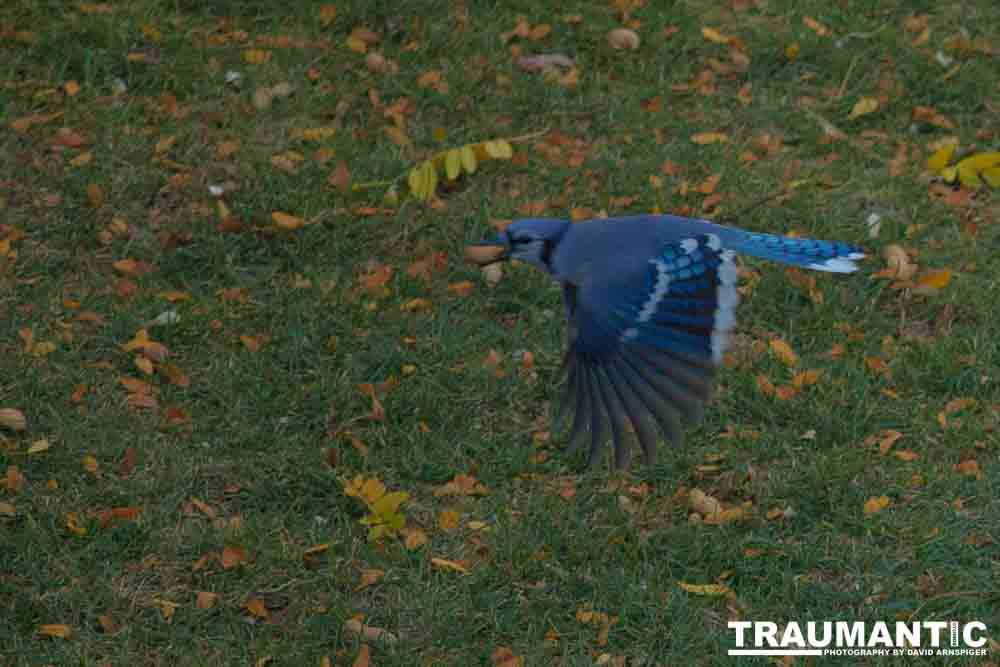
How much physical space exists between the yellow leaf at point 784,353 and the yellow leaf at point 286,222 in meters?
1.55

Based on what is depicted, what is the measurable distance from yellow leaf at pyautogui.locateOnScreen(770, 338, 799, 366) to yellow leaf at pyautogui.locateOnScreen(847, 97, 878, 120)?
4.61 feet

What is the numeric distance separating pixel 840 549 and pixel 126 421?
1.94 m

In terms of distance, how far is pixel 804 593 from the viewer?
12.3ft

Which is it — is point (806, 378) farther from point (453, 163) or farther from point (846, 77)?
point (846, 77)

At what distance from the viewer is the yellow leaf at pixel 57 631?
11.8ft

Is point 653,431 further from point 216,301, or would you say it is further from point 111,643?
point 216,301

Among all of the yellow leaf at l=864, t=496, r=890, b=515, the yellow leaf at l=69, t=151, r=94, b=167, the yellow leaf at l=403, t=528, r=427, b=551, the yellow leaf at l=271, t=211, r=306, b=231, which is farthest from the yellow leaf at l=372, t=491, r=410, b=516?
the yellow leaf at l=69, t=151, r=94, b=167

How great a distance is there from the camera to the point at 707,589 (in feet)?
12.3

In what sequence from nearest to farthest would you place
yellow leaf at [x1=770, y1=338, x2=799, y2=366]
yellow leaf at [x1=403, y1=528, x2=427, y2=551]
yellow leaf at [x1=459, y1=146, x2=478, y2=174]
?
yellow leaf at [x1=403, y1=528, x2=427, y2=551]
yellow leaf at [x1=770, y1=338, x2=799, y2=366]
yellow leaf at [x1=459, y1=146, x2=478, y2=174]

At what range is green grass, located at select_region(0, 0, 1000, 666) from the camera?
12.3 feet

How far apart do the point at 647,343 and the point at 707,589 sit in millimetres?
613

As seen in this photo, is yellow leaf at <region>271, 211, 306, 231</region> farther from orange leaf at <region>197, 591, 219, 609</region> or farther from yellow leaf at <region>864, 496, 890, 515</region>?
yellow leaf at <region>864, 496, 890, 515</region>

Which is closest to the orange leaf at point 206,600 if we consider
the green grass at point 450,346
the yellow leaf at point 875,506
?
the green grass at point 450,346

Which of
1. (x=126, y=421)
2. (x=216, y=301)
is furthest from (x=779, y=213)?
(x=126, y=421)
